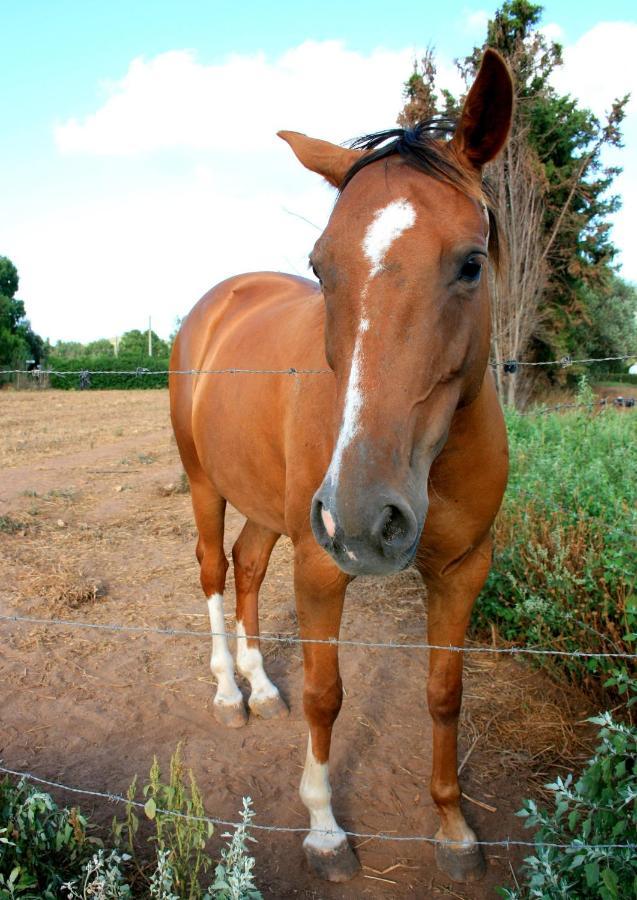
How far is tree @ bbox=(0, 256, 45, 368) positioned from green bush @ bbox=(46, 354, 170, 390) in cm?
168

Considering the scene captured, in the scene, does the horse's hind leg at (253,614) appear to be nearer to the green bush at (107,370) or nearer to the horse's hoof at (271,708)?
the horse's hoof at (271,708)

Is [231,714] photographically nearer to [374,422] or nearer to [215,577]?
A: [215,577]

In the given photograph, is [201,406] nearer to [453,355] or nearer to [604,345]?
[453,355]

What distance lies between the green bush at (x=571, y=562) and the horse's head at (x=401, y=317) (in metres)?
1.43

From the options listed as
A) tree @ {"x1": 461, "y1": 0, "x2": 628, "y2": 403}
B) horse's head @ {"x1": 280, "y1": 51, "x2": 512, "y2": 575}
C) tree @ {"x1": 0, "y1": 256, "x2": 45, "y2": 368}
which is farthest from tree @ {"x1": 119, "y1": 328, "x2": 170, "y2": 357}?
horse's head @ {"x1": 280, "y1": 51, "x2": 512, "y2": 575}

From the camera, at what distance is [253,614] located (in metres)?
3.91

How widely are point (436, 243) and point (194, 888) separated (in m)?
2.02

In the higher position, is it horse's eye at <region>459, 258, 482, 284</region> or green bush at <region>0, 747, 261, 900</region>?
horse's eye at <region>459, 258, 482, 284</region>

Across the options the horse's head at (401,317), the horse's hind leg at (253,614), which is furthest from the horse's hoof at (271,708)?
the horse's head at (401,317)

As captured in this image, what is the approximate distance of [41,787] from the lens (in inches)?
112

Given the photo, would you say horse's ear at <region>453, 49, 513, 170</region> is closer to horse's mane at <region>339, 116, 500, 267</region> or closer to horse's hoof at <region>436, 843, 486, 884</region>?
horse's mane at <region>339, 116, 500, 267</region>

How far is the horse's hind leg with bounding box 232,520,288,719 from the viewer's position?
11.9ft

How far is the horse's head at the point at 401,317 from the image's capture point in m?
1.49

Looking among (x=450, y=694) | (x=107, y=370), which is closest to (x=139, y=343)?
(x=107, y=370)
